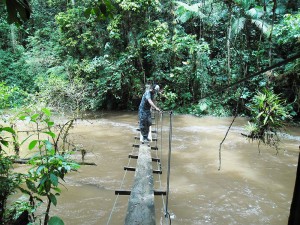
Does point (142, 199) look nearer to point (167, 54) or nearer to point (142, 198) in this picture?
point (142, 198)

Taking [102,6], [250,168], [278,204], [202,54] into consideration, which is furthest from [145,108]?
[202,54]

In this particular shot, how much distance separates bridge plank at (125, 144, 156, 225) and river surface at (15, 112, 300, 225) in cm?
19

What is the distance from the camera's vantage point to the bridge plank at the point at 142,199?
85.5 inches

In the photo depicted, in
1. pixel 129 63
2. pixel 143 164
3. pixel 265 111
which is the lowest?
pixel 143 164

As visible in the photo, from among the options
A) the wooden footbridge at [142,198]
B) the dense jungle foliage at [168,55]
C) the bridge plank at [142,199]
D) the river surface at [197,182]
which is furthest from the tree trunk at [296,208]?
the dense jungle foliage at [168,55]

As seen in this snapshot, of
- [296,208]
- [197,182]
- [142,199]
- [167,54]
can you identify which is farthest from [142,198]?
[167,54]

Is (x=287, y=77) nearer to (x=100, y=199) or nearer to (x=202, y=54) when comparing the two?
(x=202, y=54)

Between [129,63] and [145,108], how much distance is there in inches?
222

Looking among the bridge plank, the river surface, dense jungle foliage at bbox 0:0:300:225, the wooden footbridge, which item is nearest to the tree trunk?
the wooden footbridge

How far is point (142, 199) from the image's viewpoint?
2523 mm

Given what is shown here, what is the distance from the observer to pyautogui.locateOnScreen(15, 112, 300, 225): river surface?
3.25m

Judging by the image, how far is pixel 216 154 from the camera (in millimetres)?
5637

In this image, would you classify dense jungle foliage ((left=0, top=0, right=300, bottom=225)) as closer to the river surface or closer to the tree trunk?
the river surface

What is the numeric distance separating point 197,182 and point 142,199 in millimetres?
1898
